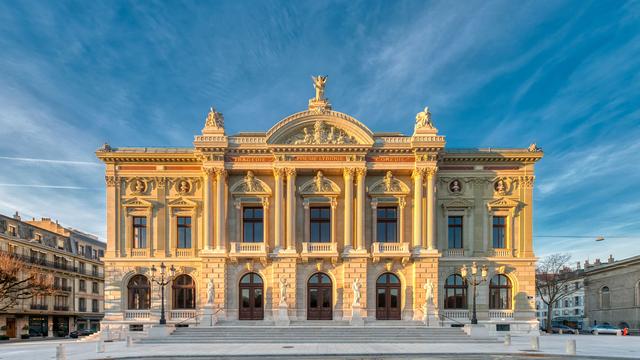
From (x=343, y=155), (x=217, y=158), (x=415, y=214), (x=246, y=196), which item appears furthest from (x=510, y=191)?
(x=217, y=158)

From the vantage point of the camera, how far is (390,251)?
32.0m

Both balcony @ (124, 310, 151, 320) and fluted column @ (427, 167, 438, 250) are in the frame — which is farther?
balcony @ (124, 310, 151, 320)

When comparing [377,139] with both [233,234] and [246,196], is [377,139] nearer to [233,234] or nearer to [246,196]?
[246,196]

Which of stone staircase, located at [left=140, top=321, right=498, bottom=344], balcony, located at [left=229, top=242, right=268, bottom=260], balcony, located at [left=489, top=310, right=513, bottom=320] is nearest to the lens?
stone staircase, located at [left=140, top=321, right=498, bottom=344]

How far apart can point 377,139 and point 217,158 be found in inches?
466

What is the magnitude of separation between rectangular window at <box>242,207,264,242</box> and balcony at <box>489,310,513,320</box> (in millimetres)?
17649

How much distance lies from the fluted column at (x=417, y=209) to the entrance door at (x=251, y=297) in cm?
1168

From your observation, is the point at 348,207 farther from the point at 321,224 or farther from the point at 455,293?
the point at 455,293

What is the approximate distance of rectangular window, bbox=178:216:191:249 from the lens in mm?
34188

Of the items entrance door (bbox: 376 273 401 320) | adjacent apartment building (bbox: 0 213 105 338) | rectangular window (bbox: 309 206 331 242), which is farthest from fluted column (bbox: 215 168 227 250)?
adjacent apartment building (bbox: 0 213 105 338)

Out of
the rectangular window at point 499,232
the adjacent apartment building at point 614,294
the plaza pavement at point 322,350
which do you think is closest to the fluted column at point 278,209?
the plaza pavement at point 322,350

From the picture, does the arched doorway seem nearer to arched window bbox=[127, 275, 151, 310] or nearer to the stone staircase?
the stone staircase

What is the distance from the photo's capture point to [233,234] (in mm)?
33094

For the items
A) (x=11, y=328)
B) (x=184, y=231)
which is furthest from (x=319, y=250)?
(x=11, y=328)
